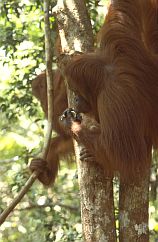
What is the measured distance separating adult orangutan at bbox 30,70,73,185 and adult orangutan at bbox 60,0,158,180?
1.14m

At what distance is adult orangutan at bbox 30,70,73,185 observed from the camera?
4.60 metres

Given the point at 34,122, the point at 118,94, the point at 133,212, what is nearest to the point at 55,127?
the point at 34,122

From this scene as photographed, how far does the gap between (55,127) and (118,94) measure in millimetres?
1668

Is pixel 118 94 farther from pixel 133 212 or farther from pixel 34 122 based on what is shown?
pixel 34 122

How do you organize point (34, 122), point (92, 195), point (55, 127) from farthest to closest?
point (34, 122) < point (55, 127) < point (92, 195)

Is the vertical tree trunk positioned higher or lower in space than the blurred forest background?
lower

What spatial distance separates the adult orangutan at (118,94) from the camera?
331 cm

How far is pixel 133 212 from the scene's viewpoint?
3.20 m

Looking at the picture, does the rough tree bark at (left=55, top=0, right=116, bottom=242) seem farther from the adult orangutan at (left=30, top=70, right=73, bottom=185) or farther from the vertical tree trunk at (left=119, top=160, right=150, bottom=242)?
the adult orangutan at (left=30, top=70, right=73, bottom=185)

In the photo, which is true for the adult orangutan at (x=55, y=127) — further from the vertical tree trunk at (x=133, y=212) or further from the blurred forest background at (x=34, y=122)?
the vertical tree trunk at (x=133, y=212)

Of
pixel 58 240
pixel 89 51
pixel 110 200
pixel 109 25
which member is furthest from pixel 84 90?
pixel 58 240

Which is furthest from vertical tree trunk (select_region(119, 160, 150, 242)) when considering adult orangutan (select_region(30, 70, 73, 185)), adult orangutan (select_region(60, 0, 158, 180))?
adult orangutan (select_region(30, 70, 73, 185))

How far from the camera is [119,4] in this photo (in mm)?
3498

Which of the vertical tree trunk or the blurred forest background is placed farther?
the blurred forest background
